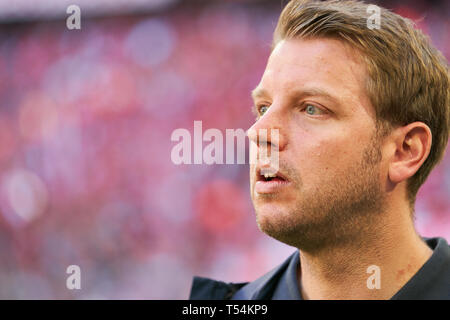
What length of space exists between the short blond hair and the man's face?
45mm

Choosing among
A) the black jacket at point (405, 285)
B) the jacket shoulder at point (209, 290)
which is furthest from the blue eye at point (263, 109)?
the jacket shoulder at point (209, 290)

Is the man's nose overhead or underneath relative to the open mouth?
overhead

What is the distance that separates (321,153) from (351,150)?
10 centimetres

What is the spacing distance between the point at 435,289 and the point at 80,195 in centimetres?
458

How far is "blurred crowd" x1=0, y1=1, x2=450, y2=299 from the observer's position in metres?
5.35

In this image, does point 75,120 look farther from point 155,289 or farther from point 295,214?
point 295,214

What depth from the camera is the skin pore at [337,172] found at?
1.71 m

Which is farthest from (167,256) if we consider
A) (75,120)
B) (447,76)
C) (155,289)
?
(447,76)

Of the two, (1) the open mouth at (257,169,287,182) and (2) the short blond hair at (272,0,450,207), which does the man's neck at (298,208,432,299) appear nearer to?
(2) the short blond hair at (272,0,450,207)

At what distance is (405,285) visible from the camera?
169 cm

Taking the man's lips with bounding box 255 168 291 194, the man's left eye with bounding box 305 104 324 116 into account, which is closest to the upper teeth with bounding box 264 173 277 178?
the man's lips with bounding box 255 168 291 194

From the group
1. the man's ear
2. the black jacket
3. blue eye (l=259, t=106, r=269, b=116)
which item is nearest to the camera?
the black jacket

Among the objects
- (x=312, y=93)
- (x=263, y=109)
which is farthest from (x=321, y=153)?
(x=263, y=109)

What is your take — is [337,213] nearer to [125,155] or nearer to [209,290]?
[209,290]
